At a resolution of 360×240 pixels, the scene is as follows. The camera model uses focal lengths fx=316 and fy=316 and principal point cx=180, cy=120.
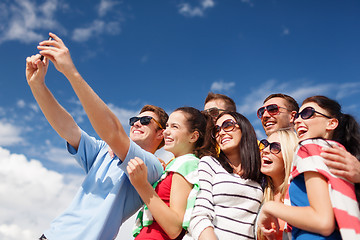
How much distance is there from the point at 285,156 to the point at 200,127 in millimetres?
1417

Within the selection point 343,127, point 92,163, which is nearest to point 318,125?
point 343,127

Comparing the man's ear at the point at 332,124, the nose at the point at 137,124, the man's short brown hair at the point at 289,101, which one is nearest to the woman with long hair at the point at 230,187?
the man's ear at the point at 332,124

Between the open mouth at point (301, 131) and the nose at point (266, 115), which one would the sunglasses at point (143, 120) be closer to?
the nose at point (266, 115)

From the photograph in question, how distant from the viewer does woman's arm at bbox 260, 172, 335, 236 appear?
2.98 metres

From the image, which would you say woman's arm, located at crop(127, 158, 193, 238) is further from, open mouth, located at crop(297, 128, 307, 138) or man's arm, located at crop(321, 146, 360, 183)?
man's arm, located at crop(321, 146, 360, 183)

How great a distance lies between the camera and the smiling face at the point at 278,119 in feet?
20.2

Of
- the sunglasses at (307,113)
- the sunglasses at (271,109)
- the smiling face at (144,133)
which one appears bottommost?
the sunglasses at (307,113)

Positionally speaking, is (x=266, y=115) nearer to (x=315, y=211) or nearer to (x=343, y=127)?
(x=343, y=127)

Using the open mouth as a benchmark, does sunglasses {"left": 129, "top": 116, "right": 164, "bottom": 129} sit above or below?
above

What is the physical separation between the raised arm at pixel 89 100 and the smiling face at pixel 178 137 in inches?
44.7

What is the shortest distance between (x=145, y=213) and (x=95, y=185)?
825 millimetres

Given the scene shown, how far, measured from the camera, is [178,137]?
189 inches

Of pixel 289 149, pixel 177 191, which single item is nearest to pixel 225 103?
pixel 289 149

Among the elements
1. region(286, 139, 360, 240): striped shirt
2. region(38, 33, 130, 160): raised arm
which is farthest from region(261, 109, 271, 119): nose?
region(38, 33, 130, 160): raised arm
